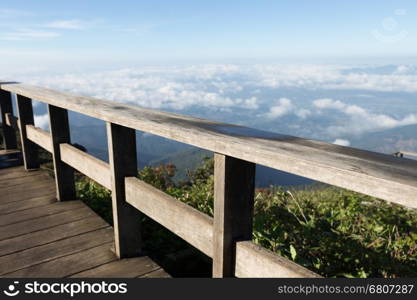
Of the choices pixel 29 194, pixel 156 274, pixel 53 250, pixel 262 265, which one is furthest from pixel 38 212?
pixel 262 265

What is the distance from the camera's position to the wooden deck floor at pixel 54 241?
97.7 inches

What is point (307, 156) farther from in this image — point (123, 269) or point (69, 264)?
point (69, 264)

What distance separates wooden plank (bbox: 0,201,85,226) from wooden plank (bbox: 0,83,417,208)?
2009 mm

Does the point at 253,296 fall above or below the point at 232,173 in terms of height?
below

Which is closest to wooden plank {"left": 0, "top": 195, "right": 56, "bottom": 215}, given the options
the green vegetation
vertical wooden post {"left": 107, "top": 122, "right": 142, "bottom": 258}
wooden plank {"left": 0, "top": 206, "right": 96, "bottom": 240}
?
wooden plank {"left": 0, "top": 206, "right": 96, "bottom": 240}

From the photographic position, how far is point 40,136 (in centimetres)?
423

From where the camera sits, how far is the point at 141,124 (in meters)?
1.95

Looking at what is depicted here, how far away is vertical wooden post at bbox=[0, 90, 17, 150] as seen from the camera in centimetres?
534

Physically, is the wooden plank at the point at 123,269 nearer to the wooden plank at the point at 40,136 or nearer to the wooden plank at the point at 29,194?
the wooden plank at the point at 29,194

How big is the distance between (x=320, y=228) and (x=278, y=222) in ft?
1.44

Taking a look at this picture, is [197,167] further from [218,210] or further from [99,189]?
[218,210]

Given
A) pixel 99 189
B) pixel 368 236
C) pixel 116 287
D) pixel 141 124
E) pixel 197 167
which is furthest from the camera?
pixel 197 167

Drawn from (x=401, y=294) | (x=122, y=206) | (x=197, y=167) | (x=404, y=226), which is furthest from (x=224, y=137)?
(x=197, y=167)

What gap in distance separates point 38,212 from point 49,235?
2.06 ft
